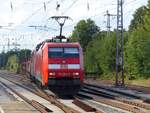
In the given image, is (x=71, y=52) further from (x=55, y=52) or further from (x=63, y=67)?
(x=63, y=67)

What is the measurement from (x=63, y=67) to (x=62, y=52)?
0.94 m

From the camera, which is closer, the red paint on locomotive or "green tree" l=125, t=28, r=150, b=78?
the red paint on locomotive

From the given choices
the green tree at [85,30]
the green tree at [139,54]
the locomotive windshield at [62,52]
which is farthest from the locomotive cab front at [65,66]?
the green tree at [85,30]

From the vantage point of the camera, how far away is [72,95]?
31.8m

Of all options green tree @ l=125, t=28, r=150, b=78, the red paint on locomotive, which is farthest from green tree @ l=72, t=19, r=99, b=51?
the red paint on locomotive

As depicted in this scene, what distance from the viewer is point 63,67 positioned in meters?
30.3

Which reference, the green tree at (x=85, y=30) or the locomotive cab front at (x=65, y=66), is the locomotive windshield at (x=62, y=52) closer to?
the locomotive cab front at (x=65, y=66)

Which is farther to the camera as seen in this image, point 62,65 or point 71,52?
point 71,52

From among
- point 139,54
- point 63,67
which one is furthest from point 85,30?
point 63,67

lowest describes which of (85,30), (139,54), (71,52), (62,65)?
(62,65)

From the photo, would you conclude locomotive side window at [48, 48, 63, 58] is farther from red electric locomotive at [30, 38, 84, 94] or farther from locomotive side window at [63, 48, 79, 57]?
locomotive side window at [63, 48, 79, 57]

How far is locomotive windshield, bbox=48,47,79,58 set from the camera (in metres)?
30.7

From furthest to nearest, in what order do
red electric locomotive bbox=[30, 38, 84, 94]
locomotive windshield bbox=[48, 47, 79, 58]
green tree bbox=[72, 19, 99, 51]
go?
green tree bbox=[72, 19, 99, 51]
locomotive windshield bbox=[48, 47, 79, 58]
red electric locomotive bbox=[30, 38, 84, 94]

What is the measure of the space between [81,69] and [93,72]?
4598 cm
